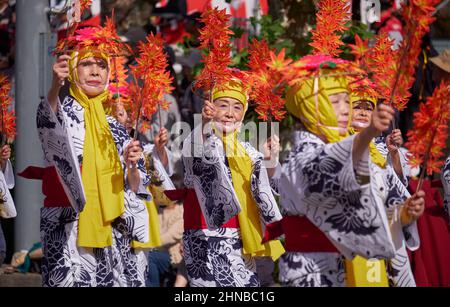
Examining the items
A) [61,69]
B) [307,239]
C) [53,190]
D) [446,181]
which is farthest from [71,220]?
[446,181]

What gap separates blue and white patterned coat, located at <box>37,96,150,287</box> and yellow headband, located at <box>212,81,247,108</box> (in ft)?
2.15

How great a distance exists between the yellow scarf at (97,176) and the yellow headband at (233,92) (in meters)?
0.79

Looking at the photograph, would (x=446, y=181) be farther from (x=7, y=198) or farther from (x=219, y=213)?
(x=7, y=198)

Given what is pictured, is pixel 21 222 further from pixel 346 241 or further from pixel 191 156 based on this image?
pixel 346 241

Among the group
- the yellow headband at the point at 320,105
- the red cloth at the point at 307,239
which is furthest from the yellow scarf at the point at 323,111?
the red cloth at the point at 307,239

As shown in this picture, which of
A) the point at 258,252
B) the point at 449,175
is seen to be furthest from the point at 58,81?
the point at 449,175

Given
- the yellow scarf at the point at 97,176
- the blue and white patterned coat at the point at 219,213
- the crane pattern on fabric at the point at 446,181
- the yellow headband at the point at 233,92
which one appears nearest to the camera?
the yellow scarf at the point at 97,176

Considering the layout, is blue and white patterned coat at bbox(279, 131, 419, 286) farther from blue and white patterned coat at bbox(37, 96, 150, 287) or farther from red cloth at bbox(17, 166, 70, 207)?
red cloth at bbox(17, 166, 70, 207)

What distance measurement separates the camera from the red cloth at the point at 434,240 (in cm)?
786

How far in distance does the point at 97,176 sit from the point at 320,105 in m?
1.90

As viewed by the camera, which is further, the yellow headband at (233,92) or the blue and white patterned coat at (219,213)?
the yellow headband at (233,92)

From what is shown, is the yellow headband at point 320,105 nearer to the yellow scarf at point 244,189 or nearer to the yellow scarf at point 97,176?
the yellow scarf at point 244,189

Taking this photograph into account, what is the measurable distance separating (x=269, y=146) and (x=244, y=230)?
561mm

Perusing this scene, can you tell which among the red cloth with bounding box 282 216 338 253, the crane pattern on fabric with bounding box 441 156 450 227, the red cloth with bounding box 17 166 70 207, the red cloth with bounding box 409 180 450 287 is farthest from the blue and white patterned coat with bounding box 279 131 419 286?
the red cloth with bounding box 409 180 450 287
